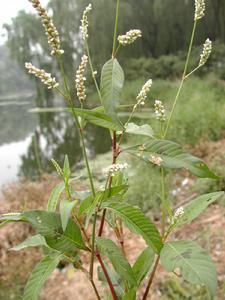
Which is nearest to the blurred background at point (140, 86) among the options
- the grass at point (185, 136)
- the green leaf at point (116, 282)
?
the grass at point (185, 136)

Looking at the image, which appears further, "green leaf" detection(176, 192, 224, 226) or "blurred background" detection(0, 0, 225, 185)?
"blurred background" detection(0, 0, 225, 185)

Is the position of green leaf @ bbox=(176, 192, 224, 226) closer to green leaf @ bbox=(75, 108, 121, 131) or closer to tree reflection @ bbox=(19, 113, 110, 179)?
green leaf @ bbox=(75, 108, 121, 131)

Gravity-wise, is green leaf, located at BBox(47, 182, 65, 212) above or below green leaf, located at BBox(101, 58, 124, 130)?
below

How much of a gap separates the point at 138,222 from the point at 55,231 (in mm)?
157

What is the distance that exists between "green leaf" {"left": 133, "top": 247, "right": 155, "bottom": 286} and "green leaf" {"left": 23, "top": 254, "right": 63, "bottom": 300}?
0.18 metres

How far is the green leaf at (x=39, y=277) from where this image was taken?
0.75m

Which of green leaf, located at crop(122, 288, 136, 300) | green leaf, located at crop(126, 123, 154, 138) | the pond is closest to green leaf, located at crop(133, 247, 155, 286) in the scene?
green leaf, located at crop(122, 288, 136, 300)

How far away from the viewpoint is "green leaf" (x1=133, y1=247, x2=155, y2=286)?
838 millimetres

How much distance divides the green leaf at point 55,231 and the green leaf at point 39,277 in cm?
5

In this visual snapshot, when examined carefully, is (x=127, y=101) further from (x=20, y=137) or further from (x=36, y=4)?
(x=36, y=4)

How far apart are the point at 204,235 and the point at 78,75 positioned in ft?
7.48

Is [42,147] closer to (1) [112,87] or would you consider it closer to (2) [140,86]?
(2) [140,86]

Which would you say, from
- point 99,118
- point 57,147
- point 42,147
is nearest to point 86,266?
point 99,118

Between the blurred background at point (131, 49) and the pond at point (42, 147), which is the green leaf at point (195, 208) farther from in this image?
the blurred background at point (131, 49)
